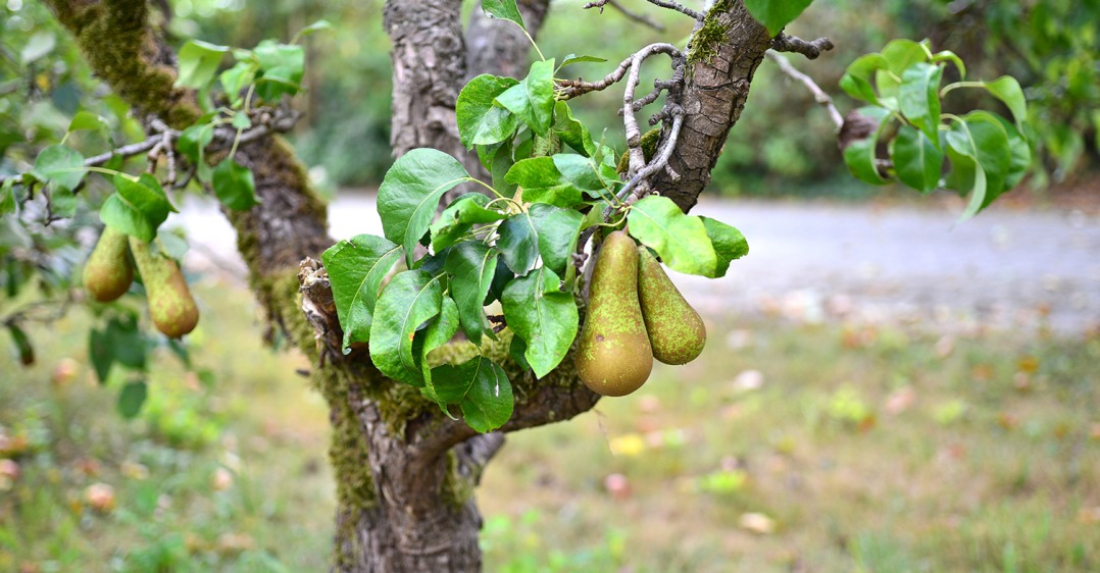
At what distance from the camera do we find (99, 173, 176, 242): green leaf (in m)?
1.21

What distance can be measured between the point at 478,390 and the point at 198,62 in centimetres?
104

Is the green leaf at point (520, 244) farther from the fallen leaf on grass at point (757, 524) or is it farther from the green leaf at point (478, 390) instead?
the fallen leaf on grass at point (757, 524)

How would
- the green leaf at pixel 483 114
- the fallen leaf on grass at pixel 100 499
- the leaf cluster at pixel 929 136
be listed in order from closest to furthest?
the green leaf at pixel 483 114 → the leaf cluster at pixel 929 136 → the fallen leaf on grass at pixel 100 499

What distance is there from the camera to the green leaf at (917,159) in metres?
1.28

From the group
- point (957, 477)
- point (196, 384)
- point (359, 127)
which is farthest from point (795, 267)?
point (359, 127)

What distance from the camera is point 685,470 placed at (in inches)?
136

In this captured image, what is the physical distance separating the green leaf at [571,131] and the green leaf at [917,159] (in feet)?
2.02

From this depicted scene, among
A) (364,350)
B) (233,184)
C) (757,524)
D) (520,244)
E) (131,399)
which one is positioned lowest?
(757,524)

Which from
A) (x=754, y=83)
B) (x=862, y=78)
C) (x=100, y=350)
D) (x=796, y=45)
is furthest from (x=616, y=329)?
(x=754, y=83)

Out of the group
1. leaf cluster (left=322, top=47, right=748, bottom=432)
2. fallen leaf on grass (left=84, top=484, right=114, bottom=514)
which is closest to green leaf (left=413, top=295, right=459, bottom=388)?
leaf cluster (left=322, top=47, right=748, bottom=432)

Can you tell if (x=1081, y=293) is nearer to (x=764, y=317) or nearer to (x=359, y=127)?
(x=764, y=317)

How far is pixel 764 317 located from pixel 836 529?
3033 mm

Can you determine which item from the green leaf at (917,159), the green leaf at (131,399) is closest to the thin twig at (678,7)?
the green leaf at (917,159)

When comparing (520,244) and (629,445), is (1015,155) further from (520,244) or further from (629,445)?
(629,445)
